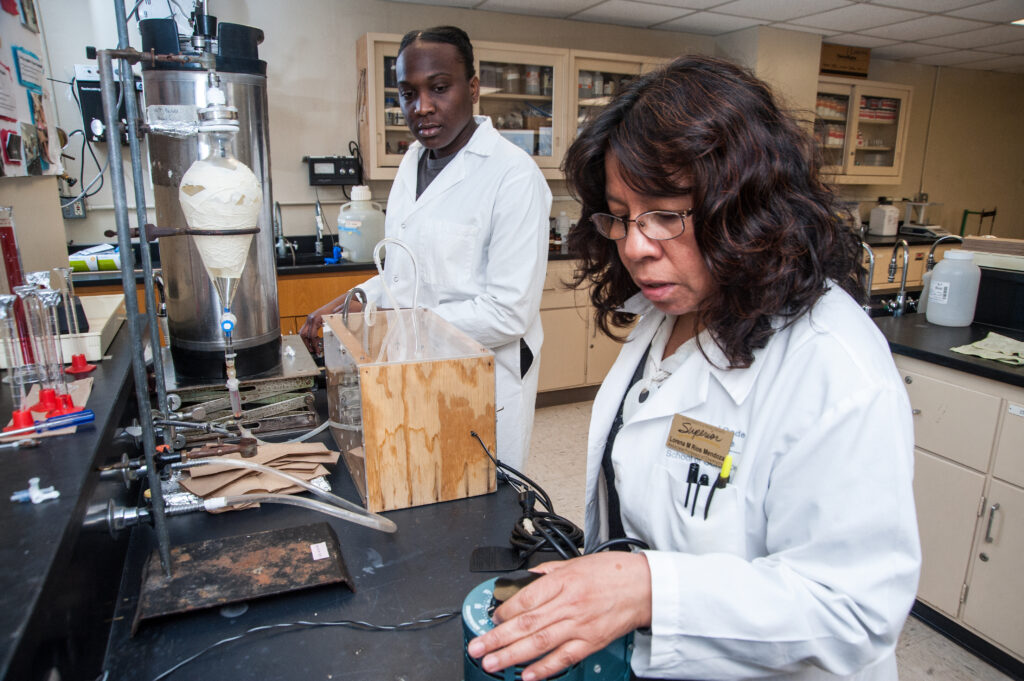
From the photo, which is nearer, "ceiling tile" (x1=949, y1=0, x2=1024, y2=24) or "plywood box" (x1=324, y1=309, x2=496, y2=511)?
"plywood box" (x1=324, y1=309, x2=496, y2=511)

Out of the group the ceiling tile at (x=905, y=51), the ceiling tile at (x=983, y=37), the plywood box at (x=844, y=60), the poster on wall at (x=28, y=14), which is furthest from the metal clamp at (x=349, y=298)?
the ceiling tile at (x=905, y=51)

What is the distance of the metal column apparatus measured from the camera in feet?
4.77

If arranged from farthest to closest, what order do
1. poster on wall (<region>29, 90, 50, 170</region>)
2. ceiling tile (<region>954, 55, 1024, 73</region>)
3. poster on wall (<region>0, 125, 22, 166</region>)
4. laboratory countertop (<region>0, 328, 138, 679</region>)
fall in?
1. ceiling tile (<region>954, 55, 1024, 73</region>)
2. poster on wall (<region>29, 90, 50, 170</region>)
3. poster on wall (<region>0, 125, 22, 166</region>)
4. laboratory countertop (<region>0, 328, 138, 679</region>)

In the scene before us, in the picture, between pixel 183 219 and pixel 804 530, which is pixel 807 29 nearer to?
pixel 183 219

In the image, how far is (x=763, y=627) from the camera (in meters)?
0.63

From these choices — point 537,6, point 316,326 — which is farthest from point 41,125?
point 537,6

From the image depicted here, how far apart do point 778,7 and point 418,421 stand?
3701 millimetres

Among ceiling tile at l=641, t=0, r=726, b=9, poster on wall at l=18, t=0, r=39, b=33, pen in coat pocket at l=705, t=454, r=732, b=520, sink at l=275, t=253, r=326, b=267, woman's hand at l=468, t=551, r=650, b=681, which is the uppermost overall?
ceiling tile at l=641, t=0, r=726, b=9

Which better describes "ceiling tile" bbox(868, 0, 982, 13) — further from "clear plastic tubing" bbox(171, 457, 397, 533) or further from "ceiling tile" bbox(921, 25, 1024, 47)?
"clear plastic tubing" bbox(171, 457, 397, 533)

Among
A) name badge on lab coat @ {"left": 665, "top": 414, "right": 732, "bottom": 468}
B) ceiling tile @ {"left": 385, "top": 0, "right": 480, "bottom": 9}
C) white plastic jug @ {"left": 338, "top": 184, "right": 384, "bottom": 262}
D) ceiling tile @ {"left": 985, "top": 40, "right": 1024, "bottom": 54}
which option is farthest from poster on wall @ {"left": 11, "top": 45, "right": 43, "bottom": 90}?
ceiling tile @ {"left": 985, "top": 40, "right": 1024, "bottom": 54}

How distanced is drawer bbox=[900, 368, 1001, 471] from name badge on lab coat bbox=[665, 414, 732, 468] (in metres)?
1.37

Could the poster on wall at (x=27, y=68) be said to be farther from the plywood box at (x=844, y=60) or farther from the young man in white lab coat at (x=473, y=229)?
the plywood box at (x=844, y=60)

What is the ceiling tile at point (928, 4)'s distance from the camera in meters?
3.50

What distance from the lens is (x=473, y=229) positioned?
1.80 meters
